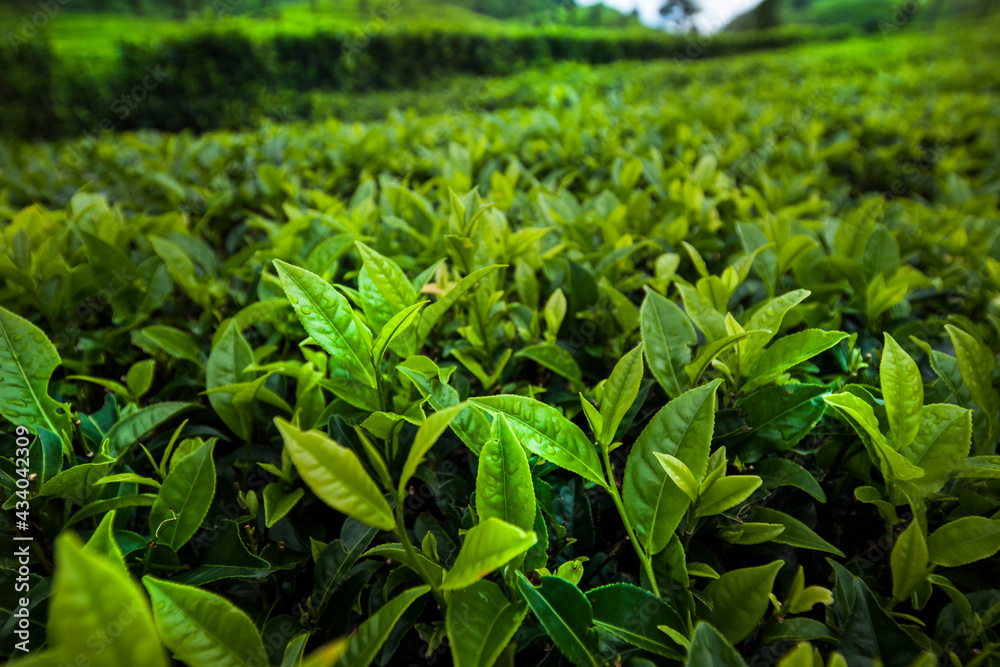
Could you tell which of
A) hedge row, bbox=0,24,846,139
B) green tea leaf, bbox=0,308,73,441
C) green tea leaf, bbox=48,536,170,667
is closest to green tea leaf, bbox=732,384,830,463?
green tea leaf, bbox=48,536,170,667

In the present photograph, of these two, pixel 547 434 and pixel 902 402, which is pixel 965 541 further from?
pixel 547 434

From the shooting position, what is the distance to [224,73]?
1257 cm

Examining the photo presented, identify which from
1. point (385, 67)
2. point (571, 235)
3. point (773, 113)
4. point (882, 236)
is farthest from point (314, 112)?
point (882, 236)

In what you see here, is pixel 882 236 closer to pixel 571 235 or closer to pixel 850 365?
pixel 850 365

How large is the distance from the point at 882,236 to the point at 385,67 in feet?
49.0

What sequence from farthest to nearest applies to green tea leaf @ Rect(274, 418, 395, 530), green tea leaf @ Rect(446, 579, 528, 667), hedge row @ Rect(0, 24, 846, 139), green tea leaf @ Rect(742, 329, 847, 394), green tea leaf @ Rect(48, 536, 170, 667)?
hedge row @ Rect(0, 24, 846, 139)
green tea leaf @ Rect(742, 329, 847, 394)
green tea leaf @ Rect(446, 579, 528, 667)
green tea leaf @ Rect(274, 418, 395, 530)
green tea leaf @ Rect(48, 536, 170, 667)

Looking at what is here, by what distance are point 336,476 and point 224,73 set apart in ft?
49.1

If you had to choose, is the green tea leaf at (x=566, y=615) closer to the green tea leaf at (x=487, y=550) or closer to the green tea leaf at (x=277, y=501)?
the green tea leaf at (x=487, y=550)

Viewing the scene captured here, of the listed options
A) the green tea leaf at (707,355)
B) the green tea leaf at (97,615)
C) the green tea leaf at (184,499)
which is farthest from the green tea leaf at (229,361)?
the green tea leaf at (707,355)

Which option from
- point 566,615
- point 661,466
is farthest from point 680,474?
point 566,615

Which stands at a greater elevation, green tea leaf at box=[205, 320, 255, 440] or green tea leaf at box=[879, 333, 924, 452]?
green tea leaf at box=[205, 320, 255, 440]

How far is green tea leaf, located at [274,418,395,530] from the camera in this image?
2.39 feet

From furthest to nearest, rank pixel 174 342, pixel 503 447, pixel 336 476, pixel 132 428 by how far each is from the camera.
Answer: pixel 174 342 < pixel 132 428 < pixel 503 447 < pixel 336 476

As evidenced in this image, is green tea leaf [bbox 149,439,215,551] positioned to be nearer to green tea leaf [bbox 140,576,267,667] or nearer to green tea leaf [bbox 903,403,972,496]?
green tea leaf [bbox 140,576,267,667]
